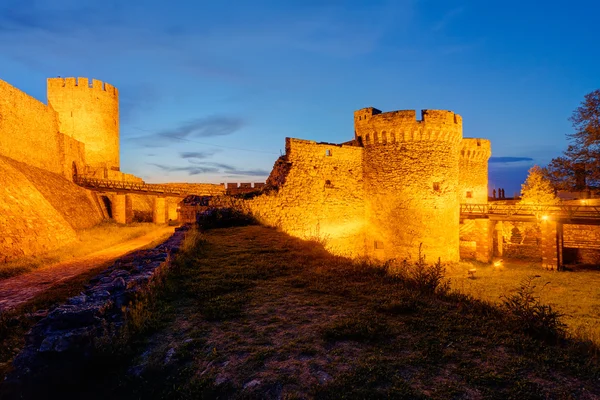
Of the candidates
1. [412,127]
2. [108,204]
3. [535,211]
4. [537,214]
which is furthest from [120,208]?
[535,211]

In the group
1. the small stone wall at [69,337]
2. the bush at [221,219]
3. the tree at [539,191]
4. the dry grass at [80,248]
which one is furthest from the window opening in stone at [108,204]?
the tree at [539,191]

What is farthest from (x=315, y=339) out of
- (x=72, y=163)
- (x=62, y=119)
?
(x=62, y=119)

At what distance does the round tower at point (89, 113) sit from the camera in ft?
115

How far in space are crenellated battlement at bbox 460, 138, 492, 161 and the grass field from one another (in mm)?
24296

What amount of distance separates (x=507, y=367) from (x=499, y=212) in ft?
76.0

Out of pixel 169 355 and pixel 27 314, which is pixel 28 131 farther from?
pixel 169 355

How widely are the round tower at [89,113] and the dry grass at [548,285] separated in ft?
115

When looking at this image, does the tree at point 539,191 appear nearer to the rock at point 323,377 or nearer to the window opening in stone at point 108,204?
the rock at point 323,377

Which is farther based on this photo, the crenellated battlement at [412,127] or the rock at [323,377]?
the crenellated battlement at [412,127]

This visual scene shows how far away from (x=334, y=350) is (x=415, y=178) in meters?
17.3

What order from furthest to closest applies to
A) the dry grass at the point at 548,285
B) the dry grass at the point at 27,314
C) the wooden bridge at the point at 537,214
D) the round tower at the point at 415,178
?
the wooden bridge at the point at 537,214
the round tower at the point at 415,178
the dry grass at the point at 548,285
the dry grass at the point at 27,314

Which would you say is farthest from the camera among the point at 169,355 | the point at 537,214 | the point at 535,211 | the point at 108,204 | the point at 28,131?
the point at 108,204

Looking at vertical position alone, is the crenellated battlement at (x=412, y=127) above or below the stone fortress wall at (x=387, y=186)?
above

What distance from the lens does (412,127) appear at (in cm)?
1902
